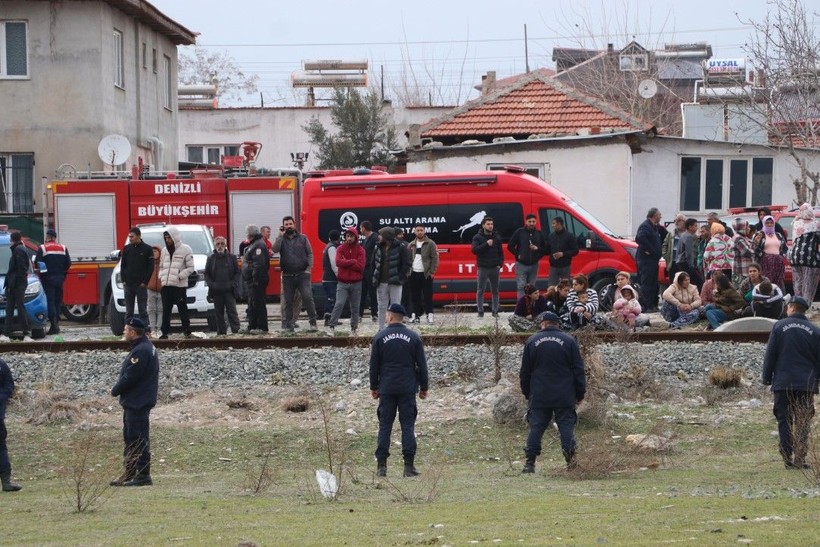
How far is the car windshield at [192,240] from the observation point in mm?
23188

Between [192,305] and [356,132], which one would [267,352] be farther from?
[356,132]

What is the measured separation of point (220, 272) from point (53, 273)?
12.6ft

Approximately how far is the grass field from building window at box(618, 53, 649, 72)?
40704mm

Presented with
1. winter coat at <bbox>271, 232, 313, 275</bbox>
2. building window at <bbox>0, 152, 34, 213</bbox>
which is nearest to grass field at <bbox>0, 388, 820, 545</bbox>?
winter coat at <bbox>271, 232, 313, 275</bbox>

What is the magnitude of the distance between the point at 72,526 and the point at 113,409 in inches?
228

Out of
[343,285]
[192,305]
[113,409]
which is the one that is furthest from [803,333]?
[192,305]

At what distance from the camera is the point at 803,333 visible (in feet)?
38.0

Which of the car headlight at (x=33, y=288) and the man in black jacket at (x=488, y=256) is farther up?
the man in black jacket at (x=488, y=256)

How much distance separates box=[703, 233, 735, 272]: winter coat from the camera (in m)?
21.1

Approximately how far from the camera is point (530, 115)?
33.4 metres

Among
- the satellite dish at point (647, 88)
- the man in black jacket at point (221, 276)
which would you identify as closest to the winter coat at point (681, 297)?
the man in black jacket at point (221, 276)

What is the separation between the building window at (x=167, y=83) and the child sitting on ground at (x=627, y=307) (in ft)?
77.3

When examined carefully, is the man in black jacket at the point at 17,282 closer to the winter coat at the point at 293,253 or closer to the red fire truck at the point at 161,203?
the winter coat at the point at 293,253

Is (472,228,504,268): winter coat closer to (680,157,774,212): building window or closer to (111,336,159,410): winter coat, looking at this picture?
(111,336,159,410): winter coat
